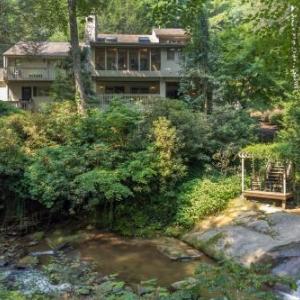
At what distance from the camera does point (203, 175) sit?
16672 millimetres

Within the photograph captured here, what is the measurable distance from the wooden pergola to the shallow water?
13.8ft

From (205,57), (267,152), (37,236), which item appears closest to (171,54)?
(205,57)

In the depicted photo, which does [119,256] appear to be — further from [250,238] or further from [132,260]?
[250,238]

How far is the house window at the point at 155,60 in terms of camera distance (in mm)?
34719

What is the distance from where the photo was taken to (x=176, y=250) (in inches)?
531

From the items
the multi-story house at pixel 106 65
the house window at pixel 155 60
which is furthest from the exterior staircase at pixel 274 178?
the house window at pixel 155 60

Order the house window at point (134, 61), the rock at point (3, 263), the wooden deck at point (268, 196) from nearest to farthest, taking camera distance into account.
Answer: the rock at point (3, 263) < the wooden deck at point (268, 196) < the house window at point (134, 61)

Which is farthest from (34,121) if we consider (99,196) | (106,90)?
(106,90)

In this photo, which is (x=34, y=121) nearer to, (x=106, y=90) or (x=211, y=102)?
(x=211, y=102)

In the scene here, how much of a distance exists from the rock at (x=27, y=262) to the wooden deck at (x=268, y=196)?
7664mm

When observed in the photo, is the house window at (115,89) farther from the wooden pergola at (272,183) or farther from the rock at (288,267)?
the rock at (288,267)

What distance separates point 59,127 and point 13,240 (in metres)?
4.43

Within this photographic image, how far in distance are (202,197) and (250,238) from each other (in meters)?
2.91

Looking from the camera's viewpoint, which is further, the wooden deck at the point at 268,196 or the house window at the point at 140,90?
the house window at the point at 140,90
